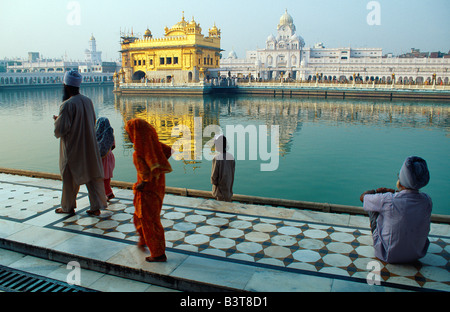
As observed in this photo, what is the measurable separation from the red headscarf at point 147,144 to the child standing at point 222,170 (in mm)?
1347

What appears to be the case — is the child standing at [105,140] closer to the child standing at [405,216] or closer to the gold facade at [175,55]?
the child standing at [405,216]

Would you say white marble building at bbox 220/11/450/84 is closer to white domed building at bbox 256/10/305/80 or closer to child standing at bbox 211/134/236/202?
white domed building at bbox 256/10/305/80

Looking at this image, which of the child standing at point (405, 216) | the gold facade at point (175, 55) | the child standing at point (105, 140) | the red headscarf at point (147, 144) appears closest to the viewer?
the child standing at point (405, 216)

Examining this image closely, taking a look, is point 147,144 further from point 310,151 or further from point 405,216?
point 310,151

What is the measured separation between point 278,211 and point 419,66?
177ft

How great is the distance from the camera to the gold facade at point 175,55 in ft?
125

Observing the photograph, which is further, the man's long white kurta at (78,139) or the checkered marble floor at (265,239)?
the man's long white kurta at (78,139)

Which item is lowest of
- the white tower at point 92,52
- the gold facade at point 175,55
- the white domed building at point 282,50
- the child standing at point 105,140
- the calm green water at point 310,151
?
the calm green water at point 310,151

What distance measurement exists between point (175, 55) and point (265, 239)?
1502 inches

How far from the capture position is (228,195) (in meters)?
4.59

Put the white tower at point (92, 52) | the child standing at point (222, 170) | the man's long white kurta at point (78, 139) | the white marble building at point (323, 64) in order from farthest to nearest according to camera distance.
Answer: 1. the white tower at point (92, 52)
2. the white marble building at point (323, 64)
3. the child standing at point (222, 170)
4. the man's long white kurta at point (78, 139)

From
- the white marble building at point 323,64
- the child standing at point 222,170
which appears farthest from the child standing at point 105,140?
the white marble building at point 323,64

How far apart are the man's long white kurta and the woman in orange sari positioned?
3.63ft
